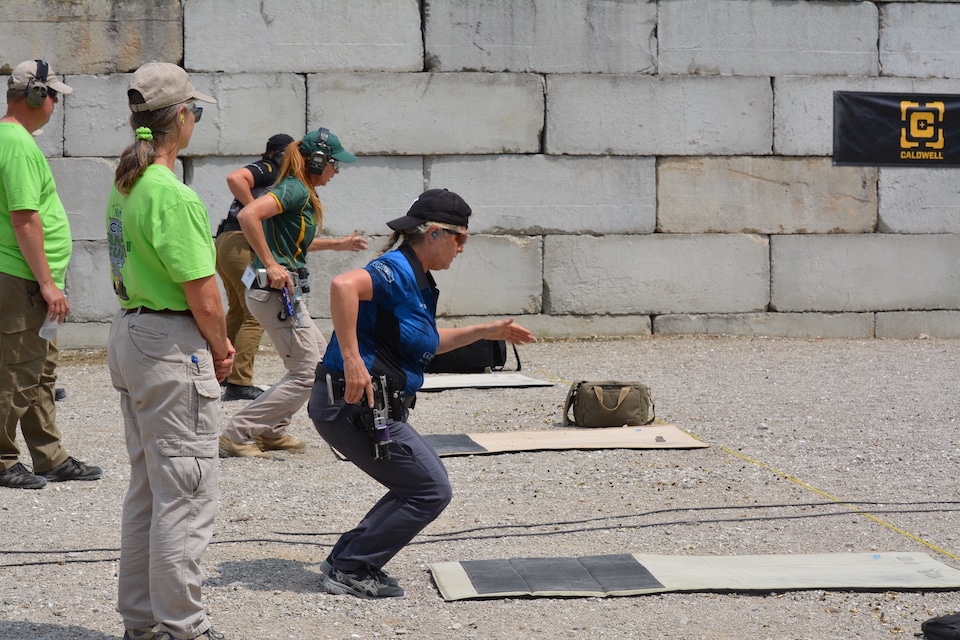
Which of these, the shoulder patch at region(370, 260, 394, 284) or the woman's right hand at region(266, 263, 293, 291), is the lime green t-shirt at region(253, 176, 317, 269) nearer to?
the woman's right hand at region(266, 263, 293, 291)

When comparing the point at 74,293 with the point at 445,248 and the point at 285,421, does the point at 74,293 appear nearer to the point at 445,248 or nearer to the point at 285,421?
the point at 285,421

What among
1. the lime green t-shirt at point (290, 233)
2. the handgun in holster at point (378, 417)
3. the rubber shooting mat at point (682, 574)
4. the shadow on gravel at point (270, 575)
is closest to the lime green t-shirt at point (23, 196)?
the lime green t-shirt at point (290, 233)

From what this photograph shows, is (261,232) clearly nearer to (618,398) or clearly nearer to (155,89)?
(618,398)

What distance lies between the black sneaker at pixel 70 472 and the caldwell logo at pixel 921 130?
341 inches

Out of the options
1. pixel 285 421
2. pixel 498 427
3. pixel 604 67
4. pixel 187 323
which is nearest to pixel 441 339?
pixel 187 323

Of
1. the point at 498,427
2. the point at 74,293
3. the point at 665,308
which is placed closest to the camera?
the point at 498,427

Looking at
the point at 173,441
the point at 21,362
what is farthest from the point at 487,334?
the point at 21,362

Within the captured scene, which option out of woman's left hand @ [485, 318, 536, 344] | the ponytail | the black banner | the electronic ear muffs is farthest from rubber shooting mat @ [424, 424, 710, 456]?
the black banner

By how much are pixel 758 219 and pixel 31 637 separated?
8.90 metres

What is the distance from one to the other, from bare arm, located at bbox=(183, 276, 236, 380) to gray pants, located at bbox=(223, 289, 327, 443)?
2640 millimetres

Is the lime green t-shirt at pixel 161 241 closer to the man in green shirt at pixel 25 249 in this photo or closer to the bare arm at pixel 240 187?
the man in green shirt at pixel 25 249

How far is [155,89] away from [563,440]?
3944 millimetres

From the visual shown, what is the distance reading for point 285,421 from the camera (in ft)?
20.9

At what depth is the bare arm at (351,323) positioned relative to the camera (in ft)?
12.6
